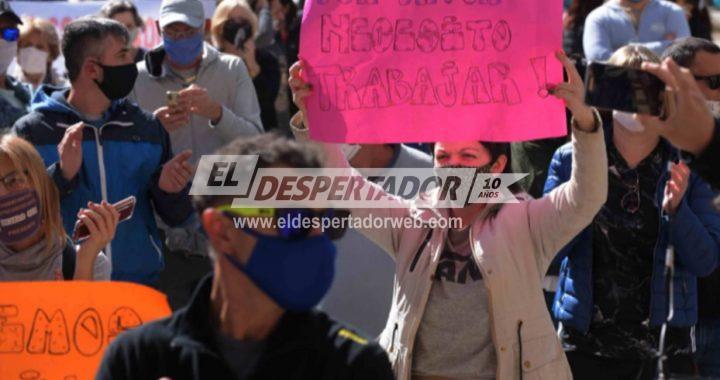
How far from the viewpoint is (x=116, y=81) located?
5.99 m

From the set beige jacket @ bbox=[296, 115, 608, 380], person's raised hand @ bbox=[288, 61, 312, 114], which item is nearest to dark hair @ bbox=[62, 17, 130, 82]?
person's raised hand @ bbox=[288, 61, 312, 114]

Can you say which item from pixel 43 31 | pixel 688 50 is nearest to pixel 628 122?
pixel 688 50

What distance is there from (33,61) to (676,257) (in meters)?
5.56

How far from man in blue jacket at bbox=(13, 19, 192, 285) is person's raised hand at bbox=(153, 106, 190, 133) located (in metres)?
0.29

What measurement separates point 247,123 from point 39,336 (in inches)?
106

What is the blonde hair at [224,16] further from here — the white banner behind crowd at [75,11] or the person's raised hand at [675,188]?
the person's raised hand at [675,188]

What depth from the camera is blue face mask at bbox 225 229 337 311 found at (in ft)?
9.93

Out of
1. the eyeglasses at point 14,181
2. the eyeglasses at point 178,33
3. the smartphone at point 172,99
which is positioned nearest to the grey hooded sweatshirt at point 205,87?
the eyeglasses at point 178,33

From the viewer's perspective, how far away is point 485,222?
4.59 metres

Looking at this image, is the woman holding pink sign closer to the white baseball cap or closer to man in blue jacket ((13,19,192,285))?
man in blue jacket ((13,19,192,285))

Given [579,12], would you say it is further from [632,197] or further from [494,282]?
[494,282]

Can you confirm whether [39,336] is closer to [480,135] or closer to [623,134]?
[480,135]

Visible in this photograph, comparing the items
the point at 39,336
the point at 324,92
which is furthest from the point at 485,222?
the point at 39,336

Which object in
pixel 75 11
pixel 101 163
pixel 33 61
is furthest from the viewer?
pixel 75 11
